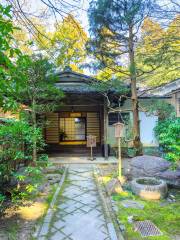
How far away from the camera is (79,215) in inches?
181

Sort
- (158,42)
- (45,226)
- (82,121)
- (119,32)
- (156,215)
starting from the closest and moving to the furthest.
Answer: (45,226) < (156,215) < (158,42) < (119,32) < (82,121)

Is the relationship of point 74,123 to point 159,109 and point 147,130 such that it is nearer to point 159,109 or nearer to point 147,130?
point 147,130

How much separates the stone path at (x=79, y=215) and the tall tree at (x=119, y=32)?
3526 mm

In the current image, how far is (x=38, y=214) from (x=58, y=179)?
2692 mm

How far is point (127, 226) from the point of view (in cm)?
415

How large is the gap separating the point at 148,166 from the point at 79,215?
3254 millimetres

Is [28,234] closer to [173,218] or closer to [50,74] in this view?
[173,218]

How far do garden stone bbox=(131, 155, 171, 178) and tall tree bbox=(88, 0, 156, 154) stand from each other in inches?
64.9

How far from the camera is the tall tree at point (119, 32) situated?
828 centimetres

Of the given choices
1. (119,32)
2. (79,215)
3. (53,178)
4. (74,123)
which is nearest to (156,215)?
(79,215)

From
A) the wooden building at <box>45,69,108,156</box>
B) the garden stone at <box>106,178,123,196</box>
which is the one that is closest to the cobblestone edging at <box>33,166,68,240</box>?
the garden stone at <box>106,178,123,196</box>

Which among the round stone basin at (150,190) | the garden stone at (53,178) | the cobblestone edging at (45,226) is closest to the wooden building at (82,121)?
the garden stone at (53,178)

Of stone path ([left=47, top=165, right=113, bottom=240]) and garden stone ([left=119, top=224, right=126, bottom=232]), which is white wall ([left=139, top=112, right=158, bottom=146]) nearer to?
stone path ([left=47, top=165, right=113, bottom=240])

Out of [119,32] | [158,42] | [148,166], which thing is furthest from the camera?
[119,32]
